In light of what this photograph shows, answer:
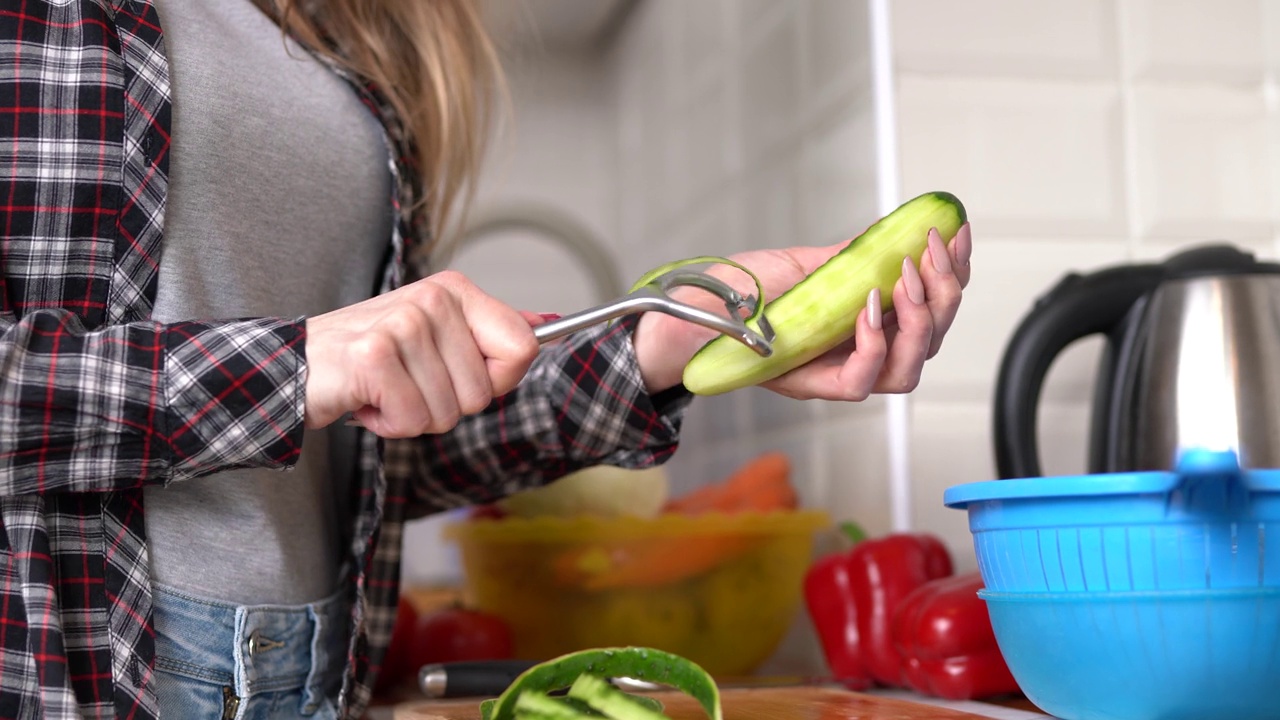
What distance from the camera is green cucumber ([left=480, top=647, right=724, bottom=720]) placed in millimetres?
631

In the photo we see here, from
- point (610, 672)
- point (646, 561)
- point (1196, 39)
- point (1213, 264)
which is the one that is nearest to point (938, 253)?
point (610, 672)

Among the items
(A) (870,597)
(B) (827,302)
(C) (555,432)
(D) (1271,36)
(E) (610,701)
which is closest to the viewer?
(E) (610,701)

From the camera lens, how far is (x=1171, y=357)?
1.00m

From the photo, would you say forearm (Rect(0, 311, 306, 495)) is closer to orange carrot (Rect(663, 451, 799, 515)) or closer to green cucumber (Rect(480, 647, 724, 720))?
green cucumber (Rect(480, 647, 724, 720))

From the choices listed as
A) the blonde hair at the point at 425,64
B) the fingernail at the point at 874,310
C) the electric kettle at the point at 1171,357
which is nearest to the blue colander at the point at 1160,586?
the fingernail at the point at 874,310

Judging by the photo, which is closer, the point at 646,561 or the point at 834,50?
the point at 646,561

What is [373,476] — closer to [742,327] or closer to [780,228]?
[742,327]

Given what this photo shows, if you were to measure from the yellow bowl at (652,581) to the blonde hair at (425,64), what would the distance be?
322mm

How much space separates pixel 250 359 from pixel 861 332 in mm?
341

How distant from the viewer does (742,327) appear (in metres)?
0.67

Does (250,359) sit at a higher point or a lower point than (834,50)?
lower

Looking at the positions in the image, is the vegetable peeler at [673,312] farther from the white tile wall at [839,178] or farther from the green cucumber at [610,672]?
the white tile wall at [839,178]

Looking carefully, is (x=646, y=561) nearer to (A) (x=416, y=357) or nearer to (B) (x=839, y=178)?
(B) (x=839, y=178)

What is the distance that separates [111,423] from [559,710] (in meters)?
0.27
